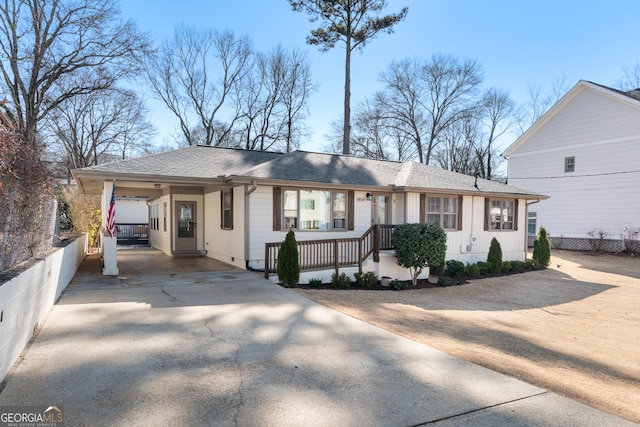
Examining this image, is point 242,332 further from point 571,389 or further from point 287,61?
point 287,61

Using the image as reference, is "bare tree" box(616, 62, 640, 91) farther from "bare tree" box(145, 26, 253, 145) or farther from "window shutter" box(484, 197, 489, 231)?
"bare tree" box(145, 26, 253, 145)

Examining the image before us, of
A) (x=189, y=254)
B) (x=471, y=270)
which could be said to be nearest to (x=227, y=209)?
(x=189, y=254)

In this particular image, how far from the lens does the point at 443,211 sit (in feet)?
43.2

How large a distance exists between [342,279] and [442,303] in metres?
2.65

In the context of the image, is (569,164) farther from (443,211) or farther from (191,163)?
(191,163)

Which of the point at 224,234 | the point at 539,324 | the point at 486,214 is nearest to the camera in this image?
the point at 539,324

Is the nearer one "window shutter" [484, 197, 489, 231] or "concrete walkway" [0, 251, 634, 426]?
"concrete walkway" [0, 251, 634, 426]

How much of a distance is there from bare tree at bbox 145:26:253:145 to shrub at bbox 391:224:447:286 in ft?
69.7

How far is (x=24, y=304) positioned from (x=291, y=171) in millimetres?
7701

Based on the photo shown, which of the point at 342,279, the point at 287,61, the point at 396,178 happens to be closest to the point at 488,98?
the point at 287,61

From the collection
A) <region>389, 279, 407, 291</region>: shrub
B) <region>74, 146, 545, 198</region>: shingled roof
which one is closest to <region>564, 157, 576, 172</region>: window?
<region>74, 146, 545, 198</region>: shingled roof

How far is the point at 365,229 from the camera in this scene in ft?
39.5

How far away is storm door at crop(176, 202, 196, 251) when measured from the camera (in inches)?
537

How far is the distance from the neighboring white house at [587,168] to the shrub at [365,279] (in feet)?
44.7
